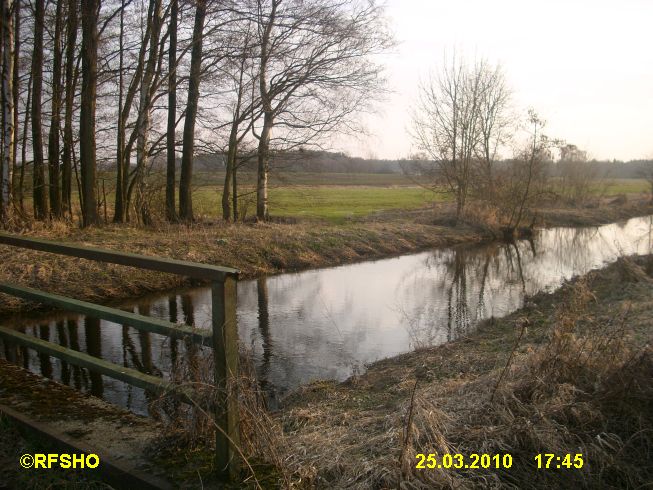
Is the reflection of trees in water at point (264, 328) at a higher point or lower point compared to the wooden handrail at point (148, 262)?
lower

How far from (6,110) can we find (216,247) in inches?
251

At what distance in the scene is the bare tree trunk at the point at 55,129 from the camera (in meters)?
17.2

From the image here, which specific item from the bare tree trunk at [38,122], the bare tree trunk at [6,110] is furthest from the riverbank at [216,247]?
the bare tree trunk at [38,122]

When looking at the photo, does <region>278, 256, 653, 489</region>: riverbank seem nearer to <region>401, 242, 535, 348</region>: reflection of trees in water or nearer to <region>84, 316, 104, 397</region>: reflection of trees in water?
<region>84, 316, 104, 397</region>: reflection of trees in water

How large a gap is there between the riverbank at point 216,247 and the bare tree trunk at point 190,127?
991 millimetres

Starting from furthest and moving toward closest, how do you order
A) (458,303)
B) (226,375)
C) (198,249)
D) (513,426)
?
(198,249)
(458,303)
(513,426)
(226,375)

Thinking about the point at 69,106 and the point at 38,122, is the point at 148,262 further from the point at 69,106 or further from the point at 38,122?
the point at 69,106

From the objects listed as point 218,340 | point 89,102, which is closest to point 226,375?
point 218,340

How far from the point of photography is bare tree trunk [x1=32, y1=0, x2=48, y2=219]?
16.6 m

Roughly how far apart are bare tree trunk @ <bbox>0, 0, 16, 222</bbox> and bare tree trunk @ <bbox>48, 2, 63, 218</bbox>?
3.37m

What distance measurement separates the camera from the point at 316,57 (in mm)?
20031

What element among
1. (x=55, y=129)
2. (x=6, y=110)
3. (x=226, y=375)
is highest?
(x=55, y=129)

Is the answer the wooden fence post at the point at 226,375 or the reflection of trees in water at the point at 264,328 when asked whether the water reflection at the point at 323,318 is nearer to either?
the reflection of trees in water at the point at 264,328

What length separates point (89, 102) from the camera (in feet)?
51.5
